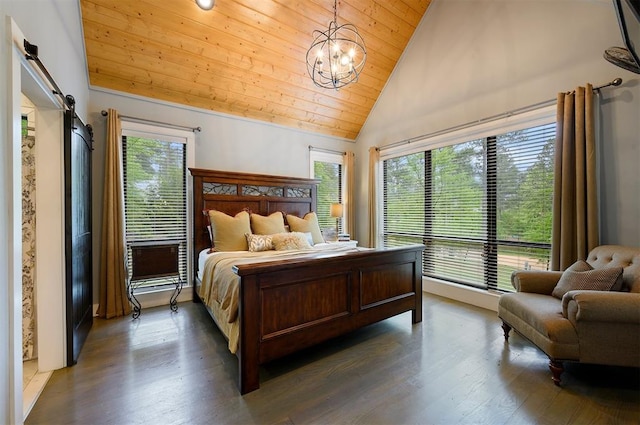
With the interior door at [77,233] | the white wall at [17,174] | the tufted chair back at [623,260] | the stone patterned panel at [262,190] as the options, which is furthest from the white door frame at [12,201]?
the tufted chair back at [623,260]

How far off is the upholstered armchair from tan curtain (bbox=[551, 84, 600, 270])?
23cm

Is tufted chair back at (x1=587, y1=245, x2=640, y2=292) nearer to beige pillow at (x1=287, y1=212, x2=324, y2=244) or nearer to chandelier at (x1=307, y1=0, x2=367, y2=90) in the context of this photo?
chandelier at (x1=307, y1=0, x2=367, y2=90)

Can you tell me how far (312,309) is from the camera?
89.2 inches

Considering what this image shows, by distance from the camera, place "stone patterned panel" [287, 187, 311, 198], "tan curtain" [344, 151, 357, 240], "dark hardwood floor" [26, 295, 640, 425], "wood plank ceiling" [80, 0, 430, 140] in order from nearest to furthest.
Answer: "dark hardwood floor" [26, 295, 640, 425]
"wood plank ceiling" [80, 0, 430, 140]
"stone patterned panel" [287, 187, 311, 198]
"tan curtain" [344, 151, 357, 240]

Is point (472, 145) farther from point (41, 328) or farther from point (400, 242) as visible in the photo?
point (41, 328)

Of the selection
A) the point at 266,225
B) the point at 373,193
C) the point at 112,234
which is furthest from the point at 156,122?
the point at 373,193

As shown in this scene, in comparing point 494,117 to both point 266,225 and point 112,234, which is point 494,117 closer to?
point 266,225

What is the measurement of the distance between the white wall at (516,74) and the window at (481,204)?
44 centimetres

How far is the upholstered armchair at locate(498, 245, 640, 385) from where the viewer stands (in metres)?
1.87

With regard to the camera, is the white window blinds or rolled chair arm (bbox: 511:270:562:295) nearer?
rolled chair arm (bbox: 511:270:562:295)

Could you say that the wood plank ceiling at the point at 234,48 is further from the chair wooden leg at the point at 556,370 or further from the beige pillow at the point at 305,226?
the chair wooden leg at the point at 556,370

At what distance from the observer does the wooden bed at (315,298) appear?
193 centimetres

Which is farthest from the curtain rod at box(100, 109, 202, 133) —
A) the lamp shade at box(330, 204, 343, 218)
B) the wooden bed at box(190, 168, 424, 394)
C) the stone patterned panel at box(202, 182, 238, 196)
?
the lamp shade at box(330, 204, 343, 218)

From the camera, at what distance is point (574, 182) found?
2.74m
